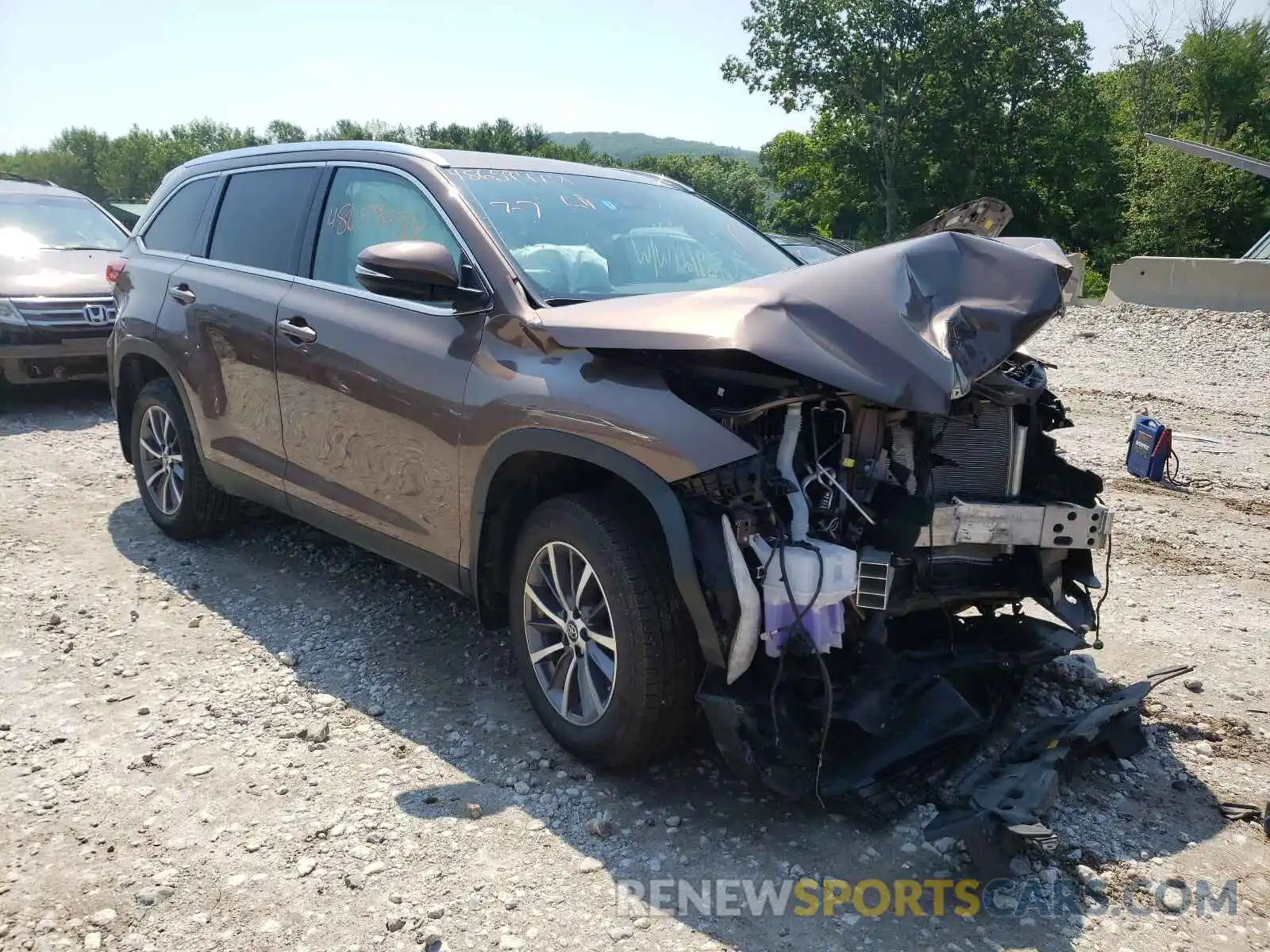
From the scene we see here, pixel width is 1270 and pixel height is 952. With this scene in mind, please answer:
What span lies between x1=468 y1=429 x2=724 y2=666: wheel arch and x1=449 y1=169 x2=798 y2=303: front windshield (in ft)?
1.85

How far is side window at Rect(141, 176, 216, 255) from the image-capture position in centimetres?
521

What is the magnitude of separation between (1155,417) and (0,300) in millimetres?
10567

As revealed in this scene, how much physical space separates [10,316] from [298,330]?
5.98m

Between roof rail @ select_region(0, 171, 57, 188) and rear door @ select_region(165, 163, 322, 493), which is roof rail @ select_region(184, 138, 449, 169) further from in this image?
roof rail @ select_region(0, 171, 57, 188)

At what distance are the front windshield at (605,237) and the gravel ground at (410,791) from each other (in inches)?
65.0

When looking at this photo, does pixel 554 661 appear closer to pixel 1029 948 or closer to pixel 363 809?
pixel 363 809

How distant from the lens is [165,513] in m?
5.50

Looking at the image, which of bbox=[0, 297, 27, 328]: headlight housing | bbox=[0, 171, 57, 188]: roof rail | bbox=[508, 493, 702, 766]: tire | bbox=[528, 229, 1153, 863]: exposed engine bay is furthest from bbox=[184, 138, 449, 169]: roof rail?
bbox=[0, 171, 57, 188]: roof rail

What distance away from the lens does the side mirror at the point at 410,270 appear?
10.7 ft

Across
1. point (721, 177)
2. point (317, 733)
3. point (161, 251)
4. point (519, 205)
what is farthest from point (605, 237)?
point (721, 177)

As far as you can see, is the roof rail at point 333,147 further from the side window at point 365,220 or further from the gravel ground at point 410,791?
the gravel ground at point 410,791

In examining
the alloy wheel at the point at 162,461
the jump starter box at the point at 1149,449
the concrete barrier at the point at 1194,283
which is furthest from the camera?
the concrete barrier at the point at 1194,283

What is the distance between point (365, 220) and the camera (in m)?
4.09

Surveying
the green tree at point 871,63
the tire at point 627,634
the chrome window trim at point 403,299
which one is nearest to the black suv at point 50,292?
the chrome window trim at point 403,299
